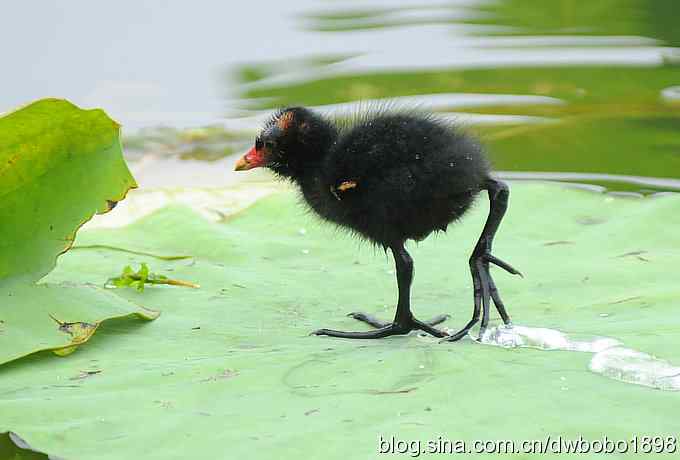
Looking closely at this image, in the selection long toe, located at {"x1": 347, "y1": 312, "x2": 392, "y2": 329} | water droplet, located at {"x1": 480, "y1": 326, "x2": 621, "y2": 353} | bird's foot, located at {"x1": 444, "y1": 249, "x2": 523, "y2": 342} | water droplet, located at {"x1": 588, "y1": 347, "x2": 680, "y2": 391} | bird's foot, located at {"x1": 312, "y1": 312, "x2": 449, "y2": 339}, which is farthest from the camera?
long toe, located at {"x1": 347, "y1": 312, "x2": 392, "y2": 329}

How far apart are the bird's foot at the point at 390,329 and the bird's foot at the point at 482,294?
11cm

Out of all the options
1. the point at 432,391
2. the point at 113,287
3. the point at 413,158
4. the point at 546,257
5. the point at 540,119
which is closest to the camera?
the point at 432,391

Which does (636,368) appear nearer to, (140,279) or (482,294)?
(482,294)

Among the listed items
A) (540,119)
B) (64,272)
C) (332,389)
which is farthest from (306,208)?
(540,119)

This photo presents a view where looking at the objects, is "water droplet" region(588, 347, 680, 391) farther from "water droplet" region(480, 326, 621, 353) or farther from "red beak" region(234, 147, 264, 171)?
"red beak" region(234, 147, 264, 171)

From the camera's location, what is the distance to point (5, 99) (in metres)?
5.41

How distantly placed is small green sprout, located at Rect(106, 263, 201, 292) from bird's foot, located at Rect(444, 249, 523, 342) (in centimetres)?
84

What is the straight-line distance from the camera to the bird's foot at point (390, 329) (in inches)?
98.7

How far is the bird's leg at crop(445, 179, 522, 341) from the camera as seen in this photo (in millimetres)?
2428

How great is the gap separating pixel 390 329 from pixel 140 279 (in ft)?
2.49

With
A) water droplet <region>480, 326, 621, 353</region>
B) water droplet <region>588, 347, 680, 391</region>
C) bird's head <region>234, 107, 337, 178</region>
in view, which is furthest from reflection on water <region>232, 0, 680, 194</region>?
water droplet <region>588, 347, 680, 391</region>

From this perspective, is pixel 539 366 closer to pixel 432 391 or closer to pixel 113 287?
pixel 432 391

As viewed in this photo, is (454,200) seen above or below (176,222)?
above

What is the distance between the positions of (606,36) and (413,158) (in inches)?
136
